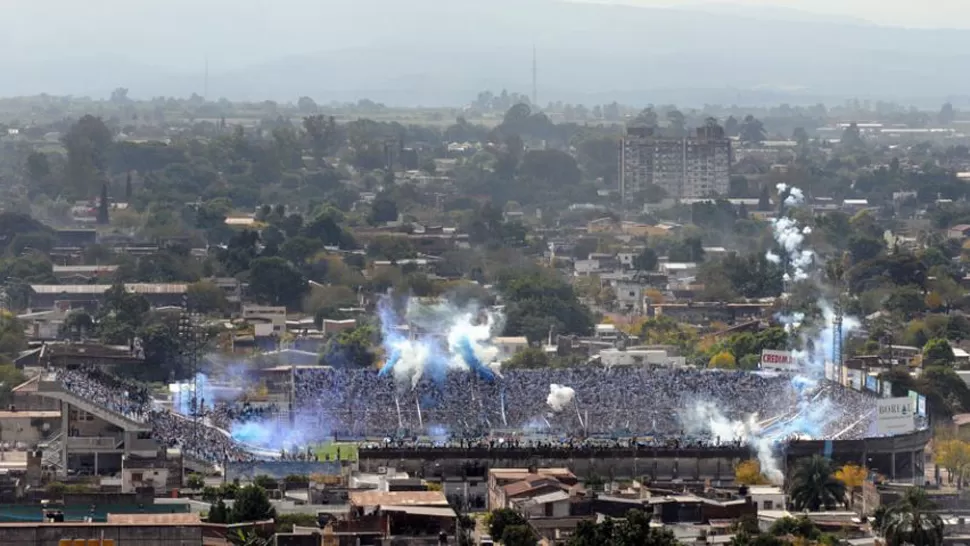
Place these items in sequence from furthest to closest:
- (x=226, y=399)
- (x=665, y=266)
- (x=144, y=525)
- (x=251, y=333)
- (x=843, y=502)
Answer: (x=665, y=266), (x=251, y=333), (x=226, y=399), (x=843, y=502), (x=144, y=525)

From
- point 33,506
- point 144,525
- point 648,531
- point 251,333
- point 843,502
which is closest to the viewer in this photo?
point 144,525

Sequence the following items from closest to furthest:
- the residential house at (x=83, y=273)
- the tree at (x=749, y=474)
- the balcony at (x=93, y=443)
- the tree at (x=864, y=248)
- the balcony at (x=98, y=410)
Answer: the balcony at (x=93, y=443)
the balcony at (x=98, y=410)
the tree at (x=749, y=474)
the residential house at (x=83, y=273)
the tree at (x=864, y=248)

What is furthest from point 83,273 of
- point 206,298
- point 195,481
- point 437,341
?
point 195,481

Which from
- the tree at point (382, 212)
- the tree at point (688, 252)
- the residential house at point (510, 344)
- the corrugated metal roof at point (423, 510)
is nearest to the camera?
the corrugated metal roof at point (423, 510)

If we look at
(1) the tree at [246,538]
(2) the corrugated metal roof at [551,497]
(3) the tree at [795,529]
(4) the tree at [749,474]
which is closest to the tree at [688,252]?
(4) the tree at [749,474]

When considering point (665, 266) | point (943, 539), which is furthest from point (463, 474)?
point (665, 266)

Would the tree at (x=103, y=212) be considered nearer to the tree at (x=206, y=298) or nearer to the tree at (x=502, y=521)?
the tree at (x=206, y=298)

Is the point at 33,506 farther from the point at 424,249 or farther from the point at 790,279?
the point at 424,249
